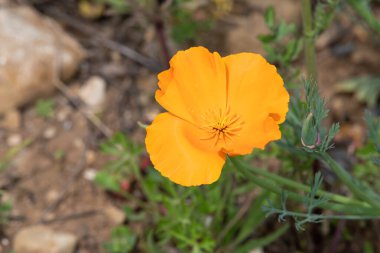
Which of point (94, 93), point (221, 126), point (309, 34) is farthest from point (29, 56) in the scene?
point (221, 126)

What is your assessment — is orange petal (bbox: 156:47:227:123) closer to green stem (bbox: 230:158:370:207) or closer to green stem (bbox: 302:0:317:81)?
green stem (bbox: 230:158:370:207)

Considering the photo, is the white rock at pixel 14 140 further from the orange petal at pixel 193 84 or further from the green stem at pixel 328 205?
the green stem at pixel 328 205

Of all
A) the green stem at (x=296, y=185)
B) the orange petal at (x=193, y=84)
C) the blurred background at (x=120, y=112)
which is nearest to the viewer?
the orange petal at (x=193, y=84)

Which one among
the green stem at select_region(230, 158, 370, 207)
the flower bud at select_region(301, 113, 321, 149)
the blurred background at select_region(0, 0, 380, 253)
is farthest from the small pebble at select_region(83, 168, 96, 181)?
the flower bud at select_region(301, 113, 321, 149)

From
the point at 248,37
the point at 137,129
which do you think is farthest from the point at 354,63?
the point at 137,129

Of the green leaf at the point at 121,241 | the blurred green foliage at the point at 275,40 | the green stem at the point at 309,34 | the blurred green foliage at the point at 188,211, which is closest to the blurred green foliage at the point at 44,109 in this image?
the blurred green foliage at the point at 188,211

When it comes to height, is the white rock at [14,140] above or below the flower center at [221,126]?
below
